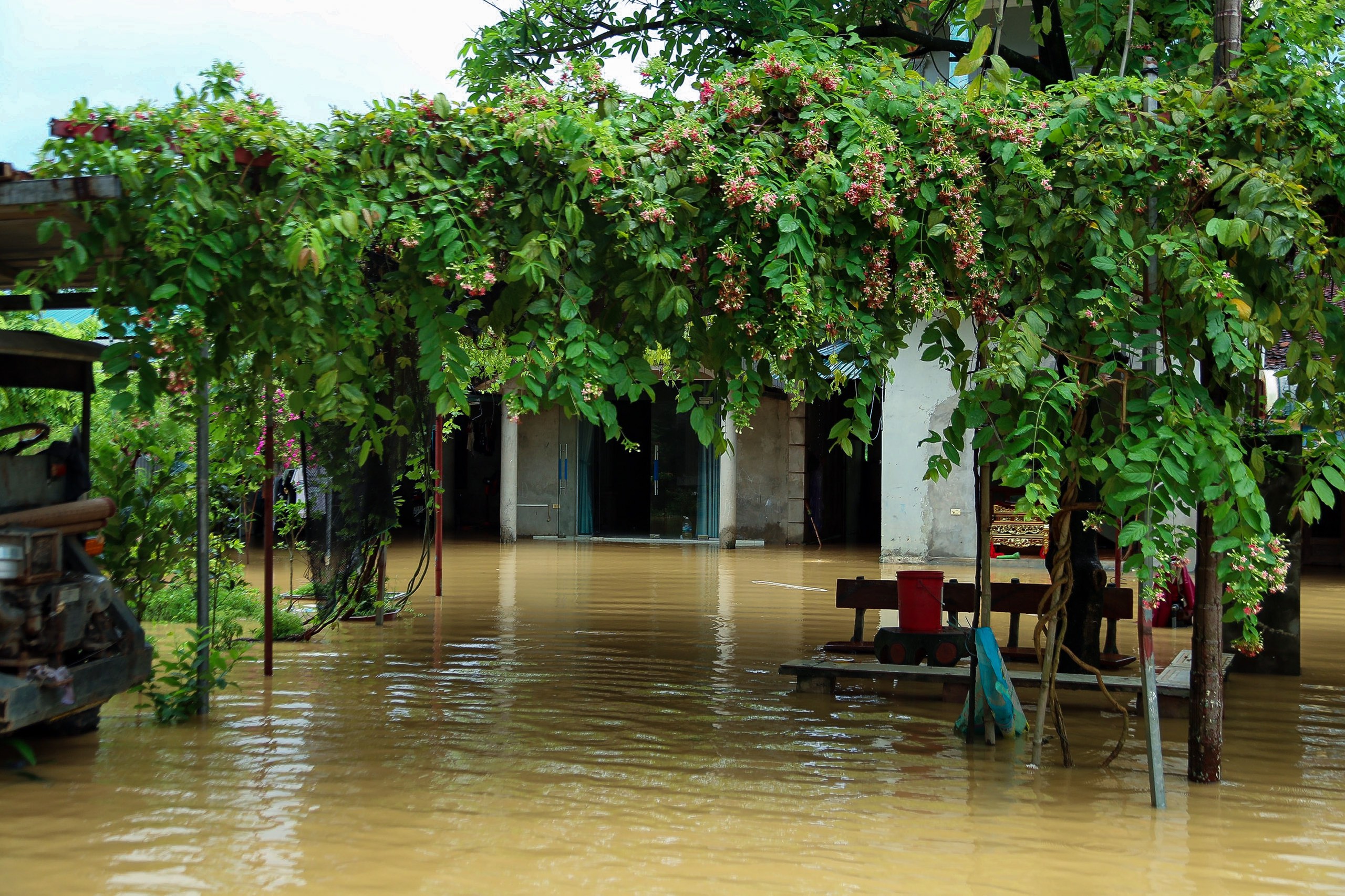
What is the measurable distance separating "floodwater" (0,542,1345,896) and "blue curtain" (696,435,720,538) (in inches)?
517

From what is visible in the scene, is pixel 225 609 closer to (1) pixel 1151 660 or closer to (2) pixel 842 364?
(2) pixel 842 364

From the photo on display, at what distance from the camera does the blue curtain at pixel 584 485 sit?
23.3 meters

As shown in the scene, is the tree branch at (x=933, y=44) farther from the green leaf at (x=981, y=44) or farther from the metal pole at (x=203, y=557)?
the metal pole at (x=203, y=557)

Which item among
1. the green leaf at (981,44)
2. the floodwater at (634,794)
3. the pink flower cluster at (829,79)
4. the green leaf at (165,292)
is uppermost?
the green leaf at (981,44)

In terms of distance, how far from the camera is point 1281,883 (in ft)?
14.6

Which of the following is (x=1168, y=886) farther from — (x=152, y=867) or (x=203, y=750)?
(x=203, y=750)

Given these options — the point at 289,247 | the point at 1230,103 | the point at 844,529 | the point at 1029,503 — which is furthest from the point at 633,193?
Answer: the point at 844,529

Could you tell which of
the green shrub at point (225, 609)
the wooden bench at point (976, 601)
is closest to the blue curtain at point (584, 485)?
the green shrub at point (225, 609)

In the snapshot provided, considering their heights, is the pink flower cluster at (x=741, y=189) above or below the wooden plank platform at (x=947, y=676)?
above

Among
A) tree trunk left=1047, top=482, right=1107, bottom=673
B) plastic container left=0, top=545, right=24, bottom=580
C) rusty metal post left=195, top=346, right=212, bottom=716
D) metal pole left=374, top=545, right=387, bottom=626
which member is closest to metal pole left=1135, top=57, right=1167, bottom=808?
tree trunk left=1047, top=482, right=1107, bottom=673

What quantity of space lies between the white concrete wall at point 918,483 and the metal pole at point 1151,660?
11958 mm

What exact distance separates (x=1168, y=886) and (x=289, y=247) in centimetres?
435

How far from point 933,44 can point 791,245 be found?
6.29 m

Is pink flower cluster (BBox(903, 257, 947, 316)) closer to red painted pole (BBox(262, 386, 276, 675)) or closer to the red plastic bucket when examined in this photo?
the red plastic bucket
